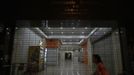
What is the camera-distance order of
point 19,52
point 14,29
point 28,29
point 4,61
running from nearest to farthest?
1. point 4,61
2. point 14,29
3. point 19,52
4. point 28,29

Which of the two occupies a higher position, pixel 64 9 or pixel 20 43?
pixel 64 9

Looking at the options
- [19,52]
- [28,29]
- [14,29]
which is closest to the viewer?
[14,29]

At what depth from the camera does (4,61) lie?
87.1 inches

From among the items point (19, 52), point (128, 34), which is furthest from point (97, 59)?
point (19, 52)

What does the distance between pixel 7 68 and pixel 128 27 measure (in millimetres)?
1954

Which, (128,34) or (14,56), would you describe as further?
(14,56)

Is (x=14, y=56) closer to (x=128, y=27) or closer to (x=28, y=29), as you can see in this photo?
(x=28, y=29)

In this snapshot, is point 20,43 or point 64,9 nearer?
point 64,9

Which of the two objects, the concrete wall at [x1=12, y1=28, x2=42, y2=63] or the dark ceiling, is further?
the concrete wall at [x1=12, y1=28, x2=42, y2=63]

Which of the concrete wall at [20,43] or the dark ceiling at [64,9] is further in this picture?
the concrete wall at [20,43]

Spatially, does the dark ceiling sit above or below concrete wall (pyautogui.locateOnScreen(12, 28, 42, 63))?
above

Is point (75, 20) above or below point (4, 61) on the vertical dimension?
above

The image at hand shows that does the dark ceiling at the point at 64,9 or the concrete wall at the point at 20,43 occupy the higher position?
the dark ceiling at the point at 64,9

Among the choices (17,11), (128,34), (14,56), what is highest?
(17,11)
